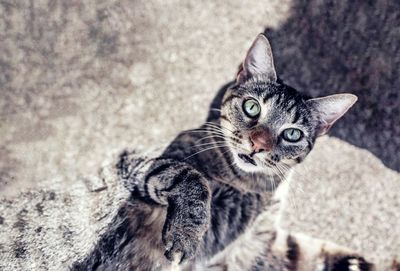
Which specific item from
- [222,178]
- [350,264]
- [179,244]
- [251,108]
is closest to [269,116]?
[251,108]

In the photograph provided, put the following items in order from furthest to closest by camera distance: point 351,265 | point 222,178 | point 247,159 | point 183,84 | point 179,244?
point 351,265
point 183,84
point 222,178
point 247,159
point 179,244

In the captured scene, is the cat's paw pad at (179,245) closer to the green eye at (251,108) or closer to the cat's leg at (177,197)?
the cat's leg at (177,197)

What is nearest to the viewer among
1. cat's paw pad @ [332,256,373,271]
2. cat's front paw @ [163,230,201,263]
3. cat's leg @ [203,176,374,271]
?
cat's front paw @ [163,230,201,263]

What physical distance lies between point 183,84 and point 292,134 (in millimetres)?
673

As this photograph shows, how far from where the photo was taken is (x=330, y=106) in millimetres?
1764

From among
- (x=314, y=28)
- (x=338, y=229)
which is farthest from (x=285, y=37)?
(x=338, y=229)

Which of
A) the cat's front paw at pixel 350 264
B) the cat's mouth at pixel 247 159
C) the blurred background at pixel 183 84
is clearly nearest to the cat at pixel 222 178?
the cat's mouth at pixel 247 159

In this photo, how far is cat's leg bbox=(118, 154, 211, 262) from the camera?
1.55 meters

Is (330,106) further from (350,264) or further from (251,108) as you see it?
(350,264)

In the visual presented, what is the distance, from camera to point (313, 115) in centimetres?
181

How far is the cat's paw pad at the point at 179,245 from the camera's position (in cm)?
155

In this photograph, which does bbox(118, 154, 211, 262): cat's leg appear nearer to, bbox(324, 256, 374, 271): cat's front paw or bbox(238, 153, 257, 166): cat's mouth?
bbox(238, 153, 257, 166): cat's mouth

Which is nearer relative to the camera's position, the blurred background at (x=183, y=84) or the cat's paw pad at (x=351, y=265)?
the blurred background at (x=183, y=84)

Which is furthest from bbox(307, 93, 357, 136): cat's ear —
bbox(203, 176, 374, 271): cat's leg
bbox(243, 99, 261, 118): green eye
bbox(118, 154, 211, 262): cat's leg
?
bbox(118, 154, 211, 262): cat's leg
